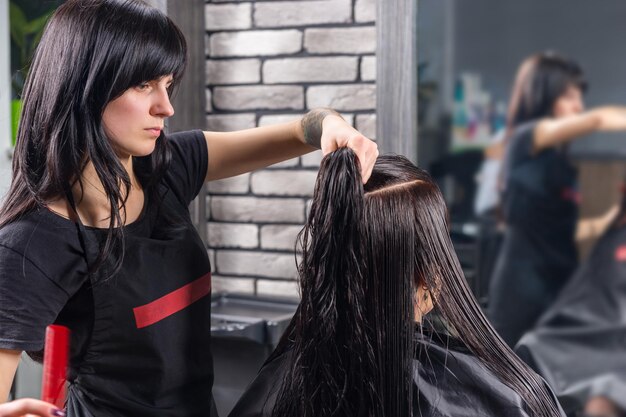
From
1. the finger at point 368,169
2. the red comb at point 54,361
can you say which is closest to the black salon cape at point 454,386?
the finger at point 368,169

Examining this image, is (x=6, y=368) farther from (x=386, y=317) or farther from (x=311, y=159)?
(x=311, y=159)

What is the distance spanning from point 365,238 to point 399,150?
50.1 inches

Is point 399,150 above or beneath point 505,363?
above

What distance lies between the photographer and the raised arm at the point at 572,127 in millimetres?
3283

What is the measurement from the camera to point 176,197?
170cm

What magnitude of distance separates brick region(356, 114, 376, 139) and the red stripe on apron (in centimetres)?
113

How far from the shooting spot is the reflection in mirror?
3105 mm

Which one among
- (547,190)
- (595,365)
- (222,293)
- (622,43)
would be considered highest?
(622,43)

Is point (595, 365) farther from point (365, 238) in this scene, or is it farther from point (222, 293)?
point (365, 238)

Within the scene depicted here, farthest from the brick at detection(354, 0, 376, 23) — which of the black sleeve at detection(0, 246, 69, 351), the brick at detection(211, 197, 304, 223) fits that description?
A: the black sleeve at detection(0, 246, 69, 351)

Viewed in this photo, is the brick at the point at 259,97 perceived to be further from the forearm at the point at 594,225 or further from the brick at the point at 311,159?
the forearm at the point at 594,225

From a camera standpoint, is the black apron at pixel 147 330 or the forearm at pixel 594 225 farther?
the forearm at pixel 594 225

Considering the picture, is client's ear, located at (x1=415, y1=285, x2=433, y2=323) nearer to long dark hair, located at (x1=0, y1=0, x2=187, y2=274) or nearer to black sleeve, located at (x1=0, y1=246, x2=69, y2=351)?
long dark hair, located at (x1=0, y1=0, x2=187, y2=274)

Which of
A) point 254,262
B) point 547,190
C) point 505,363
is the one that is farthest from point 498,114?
point 505,363
